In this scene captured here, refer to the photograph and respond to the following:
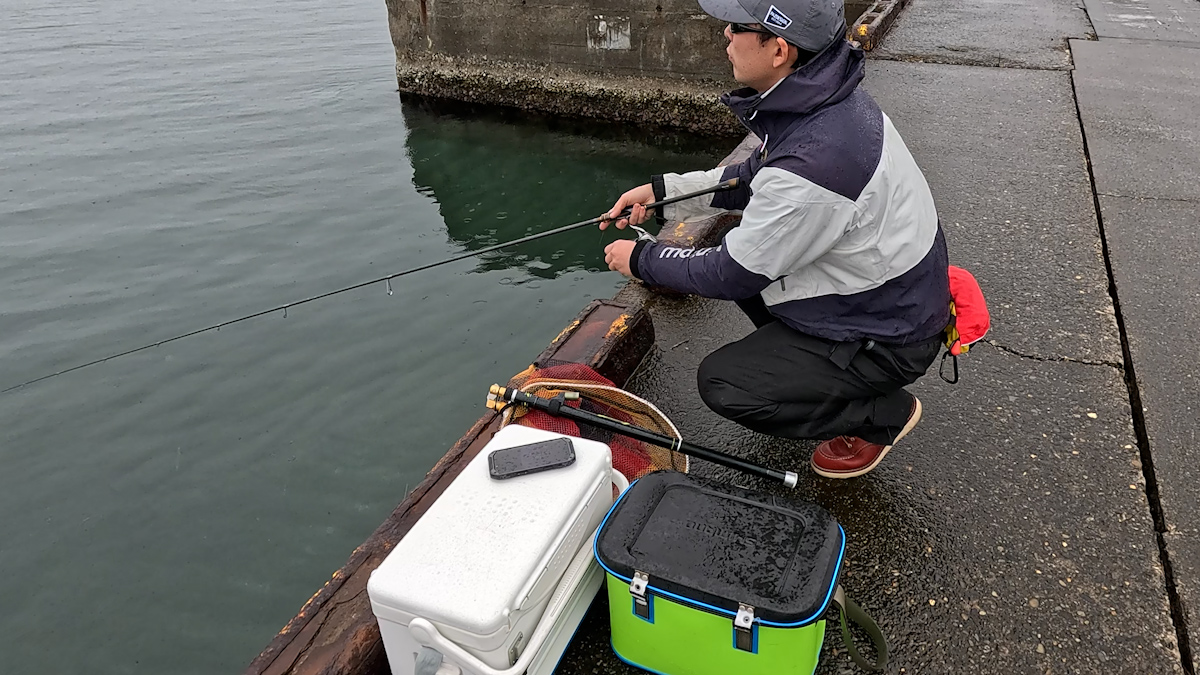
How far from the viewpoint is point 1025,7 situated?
43.4ft

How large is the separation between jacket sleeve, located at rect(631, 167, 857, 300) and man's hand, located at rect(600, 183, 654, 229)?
0.73m

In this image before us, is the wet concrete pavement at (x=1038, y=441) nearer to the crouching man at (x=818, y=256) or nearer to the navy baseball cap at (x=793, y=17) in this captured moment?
the crouching man at (x=818, y=256)

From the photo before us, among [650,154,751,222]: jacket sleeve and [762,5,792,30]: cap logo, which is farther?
[650,154,751,222]: jacket sleeve

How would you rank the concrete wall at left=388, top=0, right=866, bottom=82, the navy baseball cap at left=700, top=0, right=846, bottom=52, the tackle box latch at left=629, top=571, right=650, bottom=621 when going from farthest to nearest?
the concrete wall at left=388, top=0, right=866, bottom=82 < the navy baseball cap at left=700, top=0, right=846, bottom=52 < the tackle box latch at left=629, top=571, right=650, bottom=621

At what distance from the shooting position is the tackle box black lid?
208cm

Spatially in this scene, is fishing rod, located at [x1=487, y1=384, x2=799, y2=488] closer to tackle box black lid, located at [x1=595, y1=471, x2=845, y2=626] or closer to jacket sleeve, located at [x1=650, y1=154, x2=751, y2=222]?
tackle box black lid, located at [x1=595, y1=471, x2=845, y2=626]

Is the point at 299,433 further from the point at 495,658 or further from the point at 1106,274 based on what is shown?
the point at 1106,274

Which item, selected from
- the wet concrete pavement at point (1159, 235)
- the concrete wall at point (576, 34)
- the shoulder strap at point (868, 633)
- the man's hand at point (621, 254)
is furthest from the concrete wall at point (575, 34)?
the shoulder strap at point (868, 633)

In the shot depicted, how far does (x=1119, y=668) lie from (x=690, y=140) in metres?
11.1

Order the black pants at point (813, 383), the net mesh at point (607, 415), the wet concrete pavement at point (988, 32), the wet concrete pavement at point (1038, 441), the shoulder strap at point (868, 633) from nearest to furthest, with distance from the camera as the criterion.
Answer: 1. the shoulder strap at point (868, 633)
2. the wet concrete pavement at point (1038, 441)
3. the black pants at point (813, 383)
4. the net mesh at point (607, 415)
5. the wet concrete pavement at point (988, 32)

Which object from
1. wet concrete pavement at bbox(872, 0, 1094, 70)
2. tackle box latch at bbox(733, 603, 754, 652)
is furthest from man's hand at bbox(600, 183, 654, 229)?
wet concrete pavement at bbox(872, 0, 1094, 70)

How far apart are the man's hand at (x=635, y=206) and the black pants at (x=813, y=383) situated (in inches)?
28.8

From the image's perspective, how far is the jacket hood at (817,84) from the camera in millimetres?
2471

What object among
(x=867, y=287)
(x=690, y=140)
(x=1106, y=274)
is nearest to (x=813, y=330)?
(x=867, y=287)
